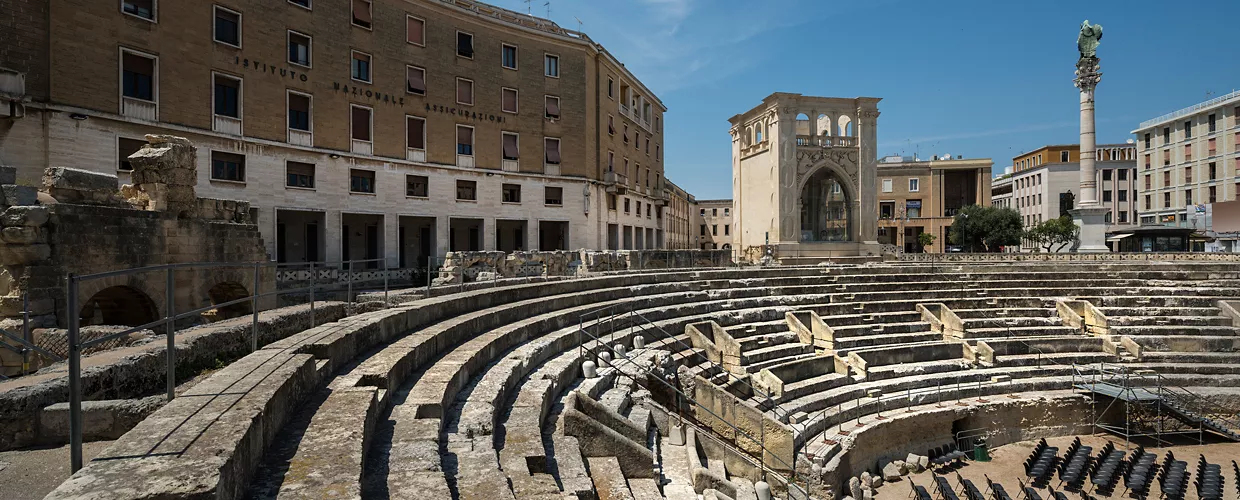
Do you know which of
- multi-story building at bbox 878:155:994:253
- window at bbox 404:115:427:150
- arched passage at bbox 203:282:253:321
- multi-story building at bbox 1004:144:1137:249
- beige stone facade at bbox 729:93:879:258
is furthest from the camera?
multi-story building at bbox 1004:144:1137:249

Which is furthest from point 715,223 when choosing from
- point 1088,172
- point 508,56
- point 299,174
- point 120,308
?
point 120,308

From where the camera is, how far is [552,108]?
93.6ft

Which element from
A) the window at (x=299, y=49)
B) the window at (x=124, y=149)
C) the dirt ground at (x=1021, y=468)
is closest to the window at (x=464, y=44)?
the window at (x=299, y=49)

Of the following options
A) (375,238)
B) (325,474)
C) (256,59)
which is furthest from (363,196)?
(325,474)

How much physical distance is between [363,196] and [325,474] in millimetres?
21900

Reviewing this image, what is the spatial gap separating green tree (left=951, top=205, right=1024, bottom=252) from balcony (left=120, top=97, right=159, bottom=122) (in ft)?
171

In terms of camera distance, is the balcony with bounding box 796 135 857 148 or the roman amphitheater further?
the balcony with bounding box 796 135 857 148

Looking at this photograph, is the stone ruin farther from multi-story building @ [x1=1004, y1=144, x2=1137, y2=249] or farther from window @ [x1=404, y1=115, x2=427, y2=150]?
multi-story building @ [x1=1004, y1=144, x2=1137, y2=249]

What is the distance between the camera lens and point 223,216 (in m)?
13.1

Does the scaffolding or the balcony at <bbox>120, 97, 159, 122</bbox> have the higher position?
the balcony at <bbox>120, 97, 159, 122</bbox>

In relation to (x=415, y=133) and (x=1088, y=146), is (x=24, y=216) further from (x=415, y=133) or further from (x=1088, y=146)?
(x=1088, y=146)

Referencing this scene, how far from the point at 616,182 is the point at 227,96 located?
1772 cm

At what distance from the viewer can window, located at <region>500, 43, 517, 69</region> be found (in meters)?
27.1

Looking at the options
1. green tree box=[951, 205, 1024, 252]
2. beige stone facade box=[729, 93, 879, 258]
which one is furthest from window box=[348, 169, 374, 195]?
green tree box=[951, 205, 1024, 252]
